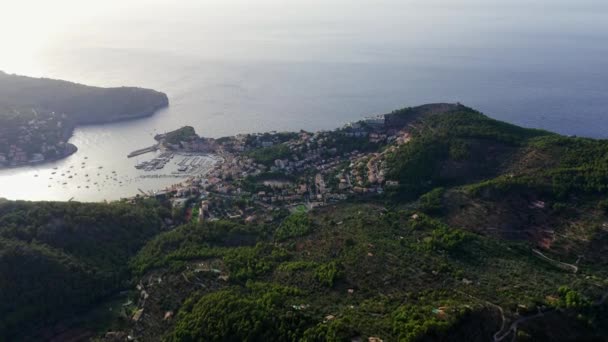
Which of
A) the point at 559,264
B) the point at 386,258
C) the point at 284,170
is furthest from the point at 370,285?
the point at 284,170

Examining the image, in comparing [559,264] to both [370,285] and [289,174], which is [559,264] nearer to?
[370,285]

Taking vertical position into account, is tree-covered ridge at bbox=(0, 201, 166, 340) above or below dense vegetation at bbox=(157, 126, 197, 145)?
below

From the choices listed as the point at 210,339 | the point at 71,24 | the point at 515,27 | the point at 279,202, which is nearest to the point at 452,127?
the point at 279,202

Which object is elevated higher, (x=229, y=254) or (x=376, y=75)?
(x=376, y=75)

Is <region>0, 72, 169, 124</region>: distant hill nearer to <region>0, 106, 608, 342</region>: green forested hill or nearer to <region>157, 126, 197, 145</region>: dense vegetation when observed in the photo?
<region>157, 126, 197, 145</region>: dense vegetation

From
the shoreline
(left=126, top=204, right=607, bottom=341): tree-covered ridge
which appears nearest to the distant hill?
the shoreline

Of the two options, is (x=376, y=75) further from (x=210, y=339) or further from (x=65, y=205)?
(x=210, y=339)
